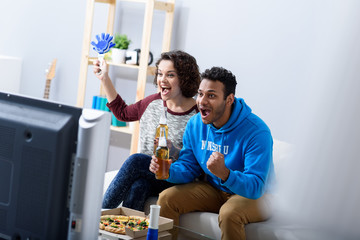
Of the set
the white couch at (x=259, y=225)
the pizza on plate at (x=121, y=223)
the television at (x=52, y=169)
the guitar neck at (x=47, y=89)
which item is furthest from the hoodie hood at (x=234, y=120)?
the guitar neck at (x=47, y=89)

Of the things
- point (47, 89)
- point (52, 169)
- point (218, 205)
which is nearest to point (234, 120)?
point (218, 205)

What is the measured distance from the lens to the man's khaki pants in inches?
91.2

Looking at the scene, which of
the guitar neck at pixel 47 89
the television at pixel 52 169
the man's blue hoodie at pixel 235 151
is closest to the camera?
the television at pixel 52 169

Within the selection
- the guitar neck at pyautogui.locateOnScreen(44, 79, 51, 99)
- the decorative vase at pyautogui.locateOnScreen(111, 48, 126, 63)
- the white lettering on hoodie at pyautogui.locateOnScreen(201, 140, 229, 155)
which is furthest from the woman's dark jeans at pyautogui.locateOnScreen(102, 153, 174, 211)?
the guitar neck at pyautogui.locateOnScreen(44, 79, 51, 99)

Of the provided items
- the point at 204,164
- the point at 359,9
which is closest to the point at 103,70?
the point at 204,164

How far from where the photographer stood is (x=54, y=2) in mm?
4422

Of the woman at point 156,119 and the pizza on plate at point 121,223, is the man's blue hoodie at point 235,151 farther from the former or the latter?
the pizza on plate at point 121,223

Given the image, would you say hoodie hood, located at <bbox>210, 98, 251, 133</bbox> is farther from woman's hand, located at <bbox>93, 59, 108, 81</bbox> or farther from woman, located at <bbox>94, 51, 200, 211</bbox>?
woman's hand, located at <bbox>93, 59, 108, 81</bbox>

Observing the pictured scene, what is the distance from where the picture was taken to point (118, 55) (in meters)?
3.80

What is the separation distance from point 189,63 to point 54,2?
2111 mm

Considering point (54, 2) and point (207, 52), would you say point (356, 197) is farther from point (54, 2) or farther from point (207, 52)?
point (54, 2)

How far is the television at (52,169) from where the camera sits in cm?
108

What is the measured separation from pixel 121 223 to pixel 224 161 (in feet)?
2.17

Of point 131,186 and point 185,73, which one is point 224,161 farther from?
point 185,73
